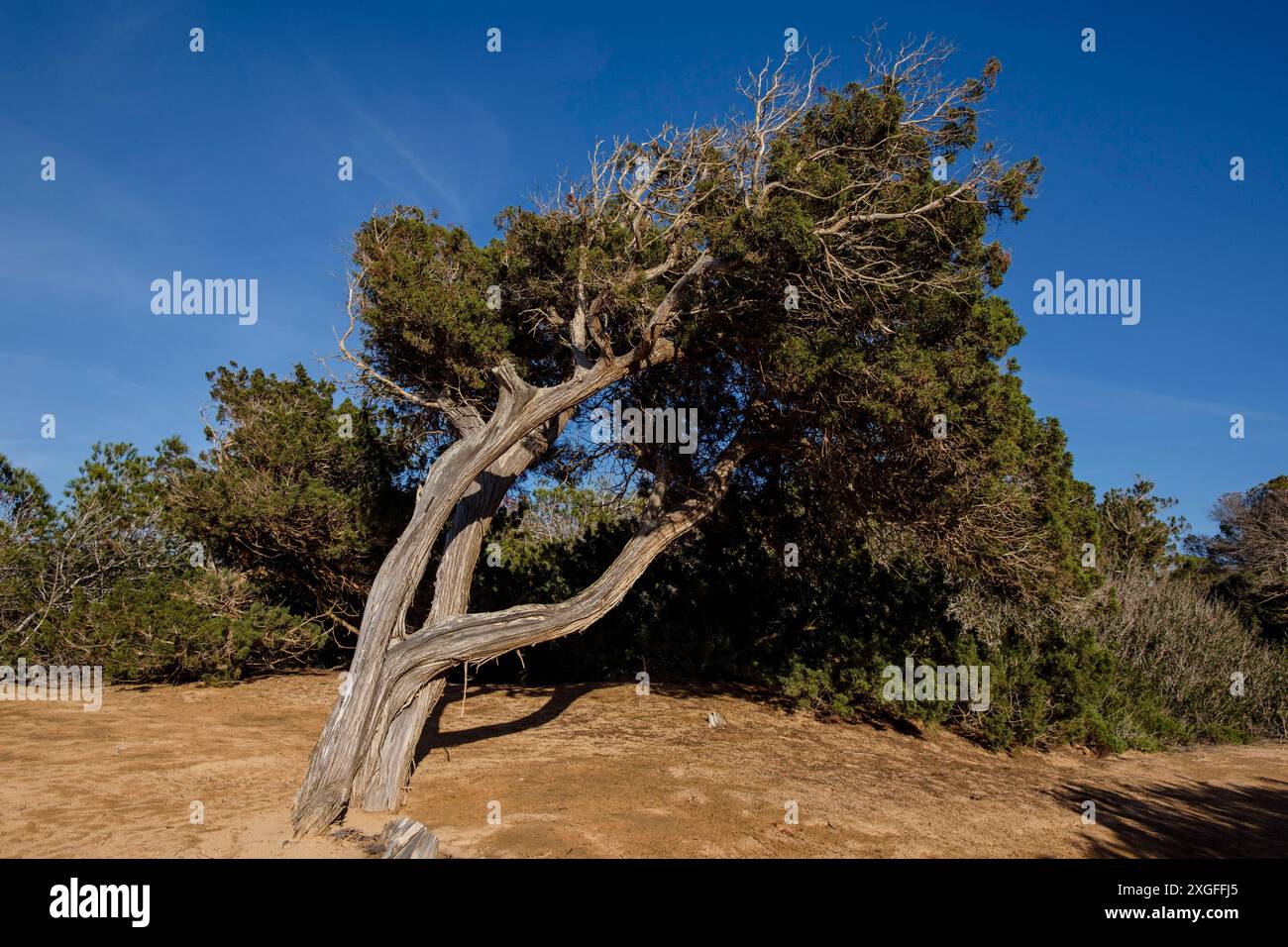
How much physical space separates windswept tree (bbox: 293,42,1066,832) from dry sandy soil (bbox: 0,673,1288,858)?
4.20 ft

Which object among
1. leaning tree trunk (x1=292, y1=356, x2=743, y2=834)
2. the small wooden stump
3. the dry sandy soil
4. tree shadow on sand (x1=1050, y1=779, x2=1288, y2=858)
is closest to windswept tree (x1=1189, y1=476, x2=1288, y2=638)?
the dry sandy soil

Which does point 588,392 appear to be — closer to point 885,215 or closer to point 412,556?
point 412,556

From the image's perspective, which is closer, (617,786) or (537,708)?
(617,786)

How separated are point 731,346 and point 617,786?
16.6 ft

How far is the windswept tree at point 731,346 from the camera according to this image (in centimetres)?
703

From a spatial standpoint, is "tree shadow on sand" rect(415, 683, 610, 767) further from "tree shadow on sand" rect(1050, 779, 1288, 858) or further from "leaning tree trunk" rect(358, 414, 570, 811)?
"tree shadow on sand" rect(1050, 779, 1288, 858)

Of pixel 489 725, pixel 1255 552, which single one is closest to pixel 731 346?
pixel 489 725

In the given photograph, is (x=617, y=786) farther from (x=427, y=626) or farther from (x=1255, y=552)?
(x=1255, y=552)

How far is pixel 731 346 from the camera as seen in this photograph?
924cm

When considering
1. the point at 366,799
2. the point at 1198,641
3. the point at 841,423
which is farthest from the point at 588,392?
the point at 1198,641

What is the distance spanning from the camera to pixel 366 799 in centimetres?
649

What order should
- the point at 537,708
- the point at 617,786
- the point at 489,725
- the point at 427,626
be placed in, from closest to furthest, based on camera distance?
the point at 427,626, the point at 617,786, the point at 489,725, the point at 537,708

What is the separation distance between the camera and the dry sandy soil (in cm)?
594
